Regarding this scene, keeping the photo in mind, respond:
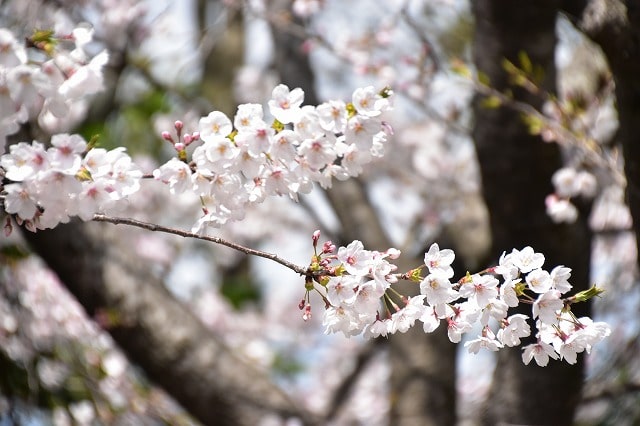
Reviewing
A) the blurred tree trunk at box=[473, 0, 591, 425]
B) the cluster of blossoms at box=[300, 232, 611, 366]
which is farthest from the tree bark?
the cluster of blossoms at box=[300, 232, 611, 366]

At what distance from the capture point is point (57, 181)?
95 cm

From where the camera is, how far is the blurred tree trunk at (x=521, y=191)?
1886 mm

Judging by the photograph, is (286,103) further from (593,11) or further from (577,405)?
(577,405)

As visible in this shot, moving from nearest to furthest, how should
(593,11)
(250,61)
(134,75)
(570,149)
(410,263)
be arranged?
(593,11) < (570,149) < (410,263) < (134,75) < (250,61)

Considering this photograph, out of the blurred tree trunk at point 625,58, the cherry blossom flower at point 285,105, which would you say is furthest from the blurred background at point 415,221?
the cherry blossom flower at point 285,105

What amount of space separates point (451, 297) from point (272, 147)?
→ 326mm

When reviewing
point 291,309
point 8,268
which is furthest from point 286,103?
point 291,309

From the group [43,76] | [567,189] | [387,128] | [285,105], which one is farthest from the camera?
[567,189]

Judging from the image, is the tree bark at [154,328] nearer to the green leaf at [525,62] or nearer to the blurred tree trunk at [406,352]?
the blurred tree trunk at [406,352]

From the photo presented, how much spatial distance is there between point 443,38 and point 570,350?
8.01 ft

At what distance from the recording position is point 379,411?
4.42 m

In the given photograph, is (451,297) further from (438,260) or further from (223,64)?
(223,64)

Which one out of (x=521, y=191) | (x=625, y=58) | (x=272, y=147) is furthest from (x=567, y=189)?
(x=272, y=147)

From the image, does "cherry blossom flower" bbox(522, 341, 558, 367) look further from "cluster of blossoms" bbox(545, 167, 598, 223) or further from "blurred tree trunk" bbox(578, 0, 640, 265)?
"cluster of blossoms" bbox(545, 167, 598, 223)
